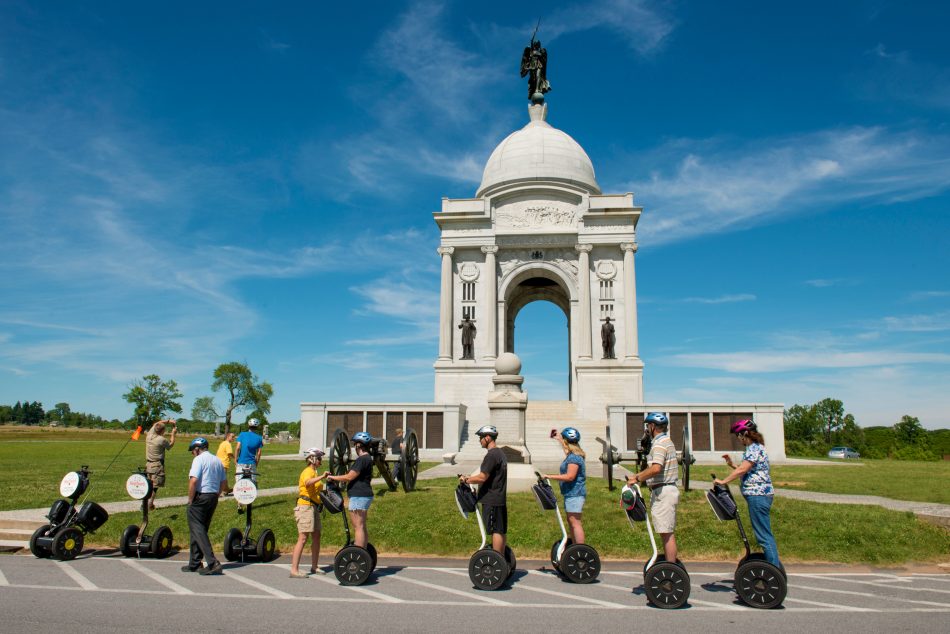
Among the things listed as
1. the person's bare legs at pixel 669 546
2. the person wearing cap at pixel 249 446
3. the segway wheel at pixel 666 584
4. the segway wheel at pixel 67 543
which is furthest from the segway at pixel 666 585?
the segway wheel at pixel 67 543

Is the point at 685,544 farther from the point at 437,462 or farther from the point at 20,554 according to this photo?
the point at 437,462

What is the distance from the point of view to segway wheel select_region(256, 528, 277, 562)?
10914mm

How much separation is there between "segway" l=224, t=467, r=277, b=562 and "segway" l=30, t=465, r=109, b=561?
2562mm

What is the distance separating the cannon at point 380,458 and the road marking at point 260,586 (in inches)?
110

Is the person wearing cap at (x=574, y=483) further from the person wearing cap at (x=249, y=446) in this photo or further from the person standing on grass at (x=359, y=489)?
the person wearing cap at (x=249, y=446)

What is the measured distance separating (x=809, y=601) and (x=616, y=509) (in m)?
5.29

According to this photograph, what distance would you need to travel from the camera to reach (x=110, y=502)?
1608 centimetres

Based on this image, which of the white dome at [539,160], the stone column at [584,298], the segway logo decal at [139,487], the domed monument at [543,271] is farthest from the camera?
the white dome at [539,160]

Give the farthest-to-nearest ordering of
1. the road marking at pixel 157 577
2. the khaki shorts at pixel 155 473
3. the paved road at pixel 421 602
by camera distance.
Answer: the khaki shorts at pixel 155 473 → the road marking at pixel 157 577 → the paved road at pixel 421 602

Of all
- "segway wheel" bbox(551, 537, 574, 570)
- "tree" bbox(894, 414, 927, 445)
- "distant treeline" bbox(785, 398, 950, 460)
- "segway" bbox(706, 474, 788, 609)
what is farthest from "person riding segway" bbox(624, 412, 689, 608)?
"tree" bbox(894, 414, 927, 445)

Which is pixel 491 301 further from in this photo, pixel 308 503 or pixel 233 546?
pixel 308 503

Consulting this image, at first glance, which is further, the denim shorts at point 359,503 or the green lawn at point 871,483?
the green lawn at point 871,483

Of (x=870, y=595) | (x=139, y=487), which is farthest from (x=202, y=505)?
(x=870, y=595)

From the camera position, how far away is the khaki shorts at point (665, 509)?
825 centimetres
